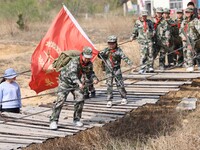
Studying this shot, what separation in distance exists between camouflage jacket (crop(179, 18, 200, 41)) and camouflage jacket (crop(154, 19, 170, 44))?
362mm

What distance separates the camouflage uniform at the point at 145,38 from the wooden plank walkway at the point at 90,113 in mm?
332

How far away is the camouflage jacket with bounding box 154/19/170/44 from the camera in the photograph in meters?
14.7

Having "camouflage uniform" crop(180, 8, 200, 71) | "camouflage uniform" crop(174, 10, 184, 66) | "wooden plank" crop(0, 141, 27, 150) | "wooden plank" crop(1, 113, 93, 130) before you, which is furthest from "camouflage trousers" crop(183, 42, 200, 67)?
"wooden plank" crop(0, 141, 27, 150)

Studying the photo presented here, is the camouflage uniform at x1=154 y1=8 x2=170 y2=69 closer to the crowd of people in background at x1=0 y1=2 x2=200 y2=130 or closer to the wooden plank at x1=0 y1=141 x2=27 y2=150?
the crowd of people in background at x1=0 y1=2 x2=200 y2=130

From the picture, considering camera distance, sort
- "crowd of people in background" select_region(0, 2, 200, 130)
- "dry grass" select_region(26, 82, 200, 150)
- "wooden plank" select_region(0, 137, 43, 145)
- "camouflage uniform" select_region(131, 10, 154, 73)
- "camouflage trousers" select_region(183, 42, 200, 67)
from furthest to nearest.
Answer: "camouflage trousers" select_region(183, 42, 200, 67), "camouflage uniform" select_region(131, 10, 154, 73), "crowd of people in background" select_region(0, 2, 200, 130), "dry grass" select_region(26, 82, 200, 150), "wooden plank" select_region(0, 137, 43, 145)

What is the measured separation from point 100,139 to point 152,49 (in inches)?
156

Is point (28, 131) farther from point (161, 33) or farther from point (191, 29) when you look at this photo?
point (191, 29)

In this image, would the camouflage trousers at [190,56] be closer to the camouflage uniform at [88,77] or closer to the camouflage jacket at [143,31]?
the camouflage jacket at [143,31]

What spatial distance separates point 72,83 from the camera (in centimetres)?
1030

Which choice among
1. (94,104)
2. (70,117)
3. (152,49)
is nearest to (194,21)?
(152,49)

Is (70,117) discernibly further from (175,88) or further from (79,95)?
(175,88)

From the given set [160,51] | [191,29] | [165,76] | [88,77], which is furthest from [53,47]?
[160,51]

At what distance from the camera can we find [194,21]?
14281 mm

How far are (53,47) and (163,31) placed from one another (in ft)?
12.8
